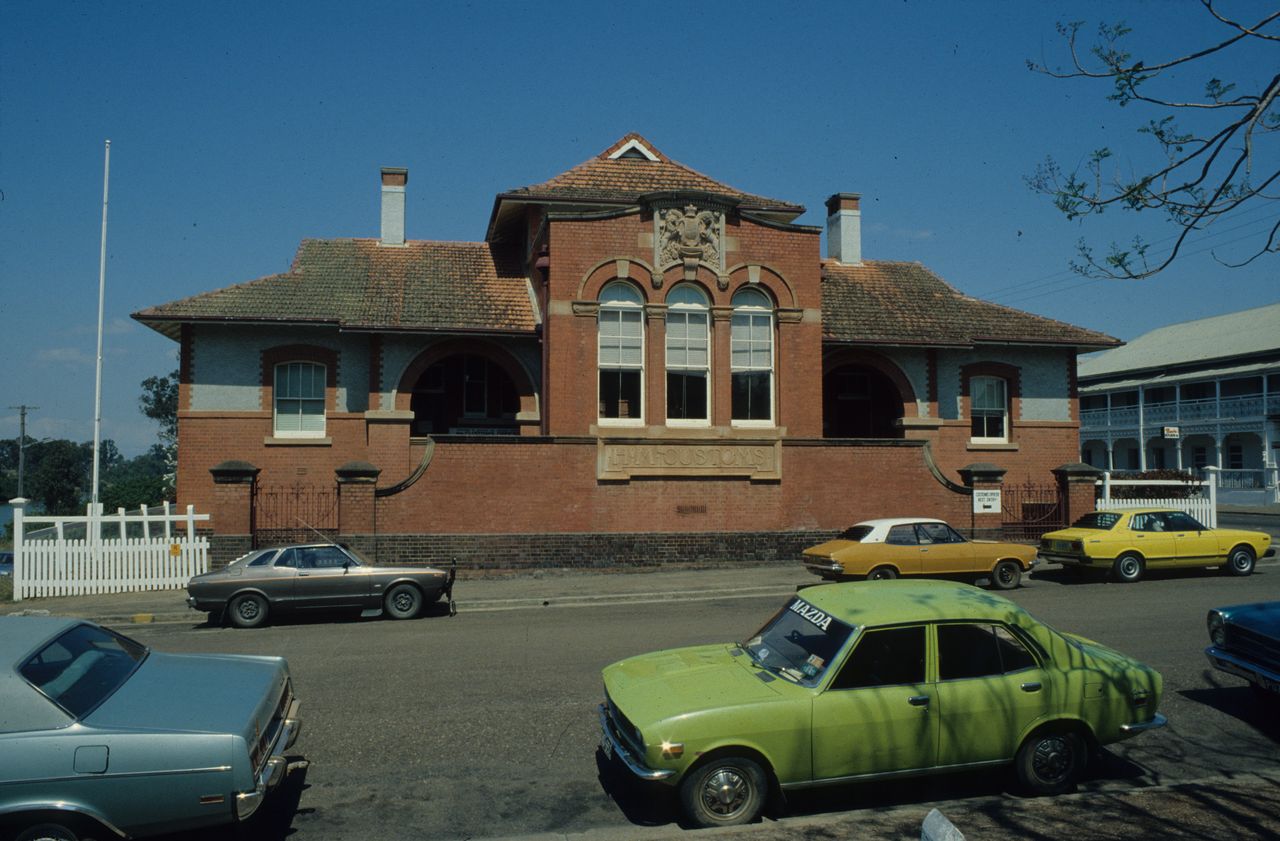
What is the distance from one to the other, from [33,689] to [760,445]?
16.3 m

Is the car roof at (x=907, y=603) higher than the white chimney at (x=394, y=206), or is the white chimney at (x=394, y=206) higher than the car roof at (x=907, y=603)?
the white chimney at (x=394, y=206)

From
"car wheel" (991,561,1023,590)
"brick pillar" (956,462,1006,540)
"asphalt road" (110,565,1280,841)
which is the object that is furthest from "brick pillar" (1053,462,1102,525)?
"asphalt road" (110,565,1280,841)

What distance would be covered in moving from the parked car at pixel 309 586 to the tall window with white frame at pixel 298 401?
923 centimetres

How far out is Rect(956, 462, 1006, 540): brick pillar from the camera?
67.8 feet

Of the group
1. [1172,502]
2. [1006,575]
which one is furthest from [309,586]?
[1172,502]

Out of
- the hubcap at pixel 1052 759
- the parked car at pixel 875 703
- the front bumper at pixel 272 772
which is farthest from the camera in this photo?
the hubcap at pixel 1052 759

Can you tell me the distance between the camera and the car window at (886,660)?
6.11 metres

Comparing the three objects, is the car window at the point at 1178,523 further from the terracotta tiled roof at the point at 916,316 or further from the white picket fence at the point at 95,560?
the white picket fence at the point at 95,560

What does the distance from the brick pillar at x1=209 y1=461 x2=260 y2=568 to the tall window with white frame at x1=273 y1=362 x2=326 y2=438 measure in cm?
486

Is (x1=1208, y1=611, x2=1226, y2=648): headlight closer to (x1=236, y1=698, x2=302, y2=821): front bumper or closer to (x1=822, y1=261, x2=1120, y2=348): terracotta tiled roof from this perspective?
(x1=236, y1=698, x2=302, y2=821): front bumper

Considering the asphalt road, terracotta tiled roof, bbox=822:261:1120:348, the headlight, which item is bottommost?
the asphalt road

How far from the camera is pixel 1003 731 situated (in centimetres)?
626

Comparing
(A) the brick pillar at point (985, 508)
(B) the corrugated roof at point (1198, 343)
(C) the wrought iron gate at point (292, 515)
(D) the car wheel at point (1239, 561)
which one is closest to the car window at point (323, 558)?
(C) the wrought iron gate at point (292, 515)

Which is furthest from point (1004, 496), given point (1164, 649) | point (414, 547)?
point (414, 547)
